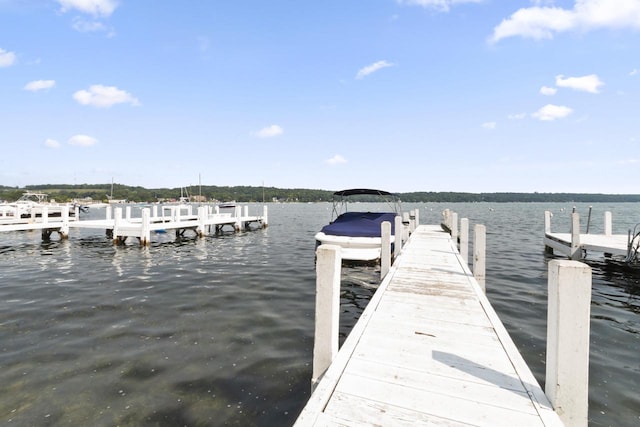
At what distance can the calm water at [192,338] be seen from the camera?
13.8 ft

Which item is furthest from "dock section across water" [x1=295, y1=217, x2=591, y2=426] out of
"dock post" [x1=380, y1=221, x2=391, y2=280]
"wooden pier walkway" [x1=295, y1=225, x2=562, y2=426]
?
"dock post" [x1=380, y1=221, x2=391, y2=280]

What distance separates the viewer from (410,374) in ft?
10.7

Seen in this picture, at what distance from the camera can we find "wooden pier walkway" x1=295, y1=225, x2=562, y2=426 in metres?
2.62

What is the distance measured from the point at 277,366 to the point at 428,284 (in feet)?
11.8

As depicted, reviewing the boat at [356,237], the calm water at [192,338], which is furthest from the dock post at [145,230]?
the boat at [356,237]

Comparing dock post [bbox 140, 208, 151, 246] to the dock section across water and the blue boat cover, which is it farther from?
the dock section across water

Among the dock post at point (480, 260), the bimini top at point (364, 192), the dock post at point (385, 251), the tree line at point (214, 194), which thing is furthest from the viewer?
the tree line at point (214, 194)

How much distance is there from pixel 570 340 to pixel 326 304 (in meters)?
2.24

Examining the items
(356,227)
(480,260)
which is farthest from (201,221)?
(480,260)

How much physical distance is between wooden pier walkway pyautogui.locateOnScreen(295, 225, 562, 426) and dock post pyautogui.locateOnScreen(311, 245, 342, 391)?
7.2 inches

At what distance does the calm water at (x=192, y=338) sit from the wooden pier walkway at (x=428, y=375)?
1.42 m

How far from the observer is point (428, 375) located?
3238mm

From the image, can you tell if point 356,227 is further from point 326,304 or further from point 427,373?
point 427,373

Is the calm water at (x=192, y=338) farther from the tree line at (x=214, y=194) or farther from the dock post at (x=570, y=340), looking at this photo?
the tree line at (x=214, y=194)
